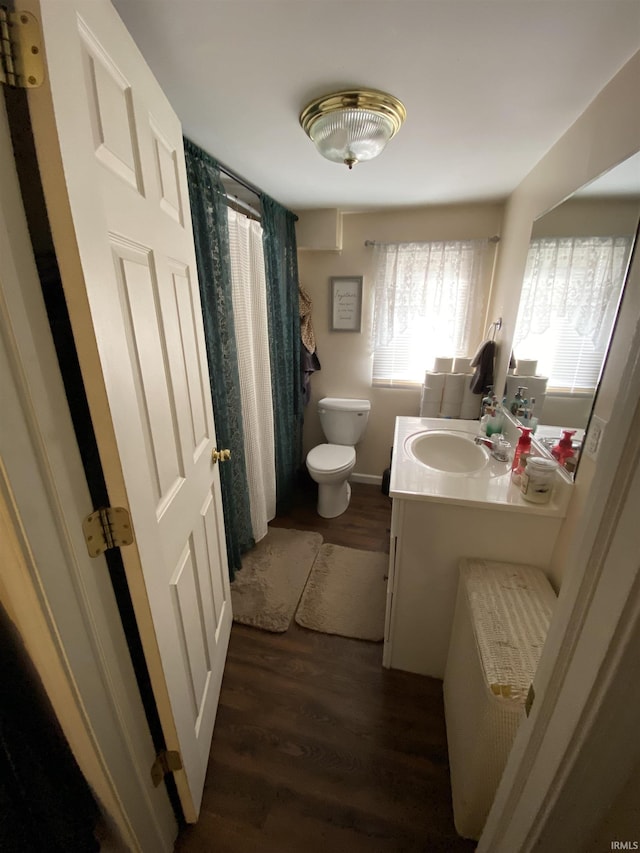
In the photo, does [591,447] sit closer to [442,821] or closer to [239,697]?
[442,821]

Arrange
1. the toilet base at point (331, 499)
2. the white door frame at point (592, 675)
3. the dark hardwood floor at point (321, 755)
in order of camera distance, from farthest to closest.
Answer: the toilet base at point (331, 499) < the dark hardwood floor at point (321, 755) < the white door frame at point (592, 675)

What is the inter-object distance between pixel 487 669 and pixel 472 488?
59cm

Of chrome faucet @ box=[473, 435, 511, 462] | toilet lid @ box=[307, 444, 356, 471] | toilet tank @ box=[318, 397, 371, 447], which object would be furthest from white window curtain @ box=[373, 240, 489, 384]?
chrome faucet @ box=[473, 435, 511, 462]

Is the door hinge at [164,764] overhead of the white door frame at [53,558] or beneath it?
beneath

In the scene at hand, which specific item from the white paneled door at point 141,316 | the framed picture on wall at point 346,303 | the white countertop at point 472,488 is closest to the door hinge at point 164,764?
the white paneled door at point 141,316

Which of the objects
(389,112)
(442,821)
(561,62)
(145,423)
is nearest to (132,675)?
(145,423)

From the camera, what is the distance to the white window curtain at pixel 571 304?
1.08 m

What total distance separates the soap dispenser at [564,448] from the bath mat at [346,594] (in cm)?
115

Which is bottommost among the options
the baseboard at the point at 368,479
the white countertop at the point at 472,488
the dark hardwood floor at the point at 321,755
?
the dark hardwood floor at the point at 321,755

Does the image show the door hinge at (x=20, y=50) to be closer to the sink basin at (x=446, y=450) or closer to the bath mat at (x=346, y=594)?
the sink basin at (x=446, y=450)

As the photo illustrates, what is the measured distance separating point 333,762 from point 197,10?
2240mm

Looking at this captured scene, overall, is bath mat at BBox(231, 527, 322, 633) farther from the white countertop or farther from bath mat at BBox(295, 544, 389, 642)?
the white countertop

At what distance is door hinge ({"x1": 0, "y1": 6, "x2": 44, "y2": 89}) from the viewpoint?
1.49 ft

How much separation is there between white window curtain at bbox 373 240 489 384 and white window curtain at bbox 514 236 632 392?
0.74 meters
